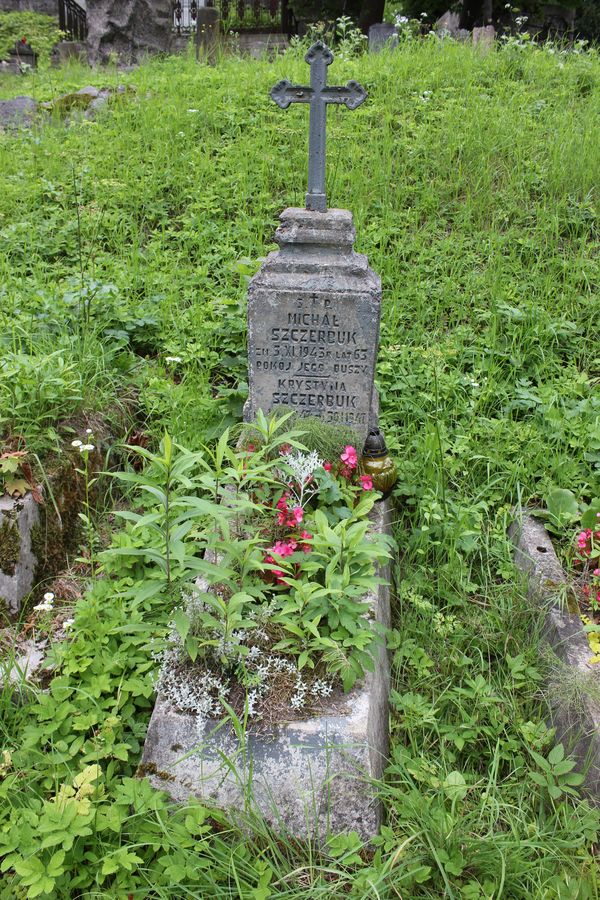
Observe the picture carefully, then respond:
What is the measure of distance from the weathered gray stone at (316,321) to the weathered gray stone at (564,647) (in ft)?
3.04

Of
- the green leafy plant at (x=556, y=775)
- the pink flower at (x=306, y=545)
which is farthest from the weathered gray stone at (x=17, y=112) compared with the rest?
the green leafy plant at (x=556, y=775)

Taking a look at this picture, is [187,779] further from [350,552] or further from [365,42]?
[365,42]

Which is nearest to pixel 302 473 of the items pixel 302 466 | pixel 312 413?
pixel 302 466

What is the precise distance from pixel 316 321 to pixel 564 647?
66.3 inches

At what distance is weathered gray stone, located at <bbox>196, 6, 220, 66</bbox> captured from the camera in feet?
30.0

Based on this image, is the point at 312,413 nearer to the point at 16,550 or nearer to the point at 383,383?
the point at 383,383

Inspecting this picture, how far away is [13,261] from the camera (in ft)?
16.3

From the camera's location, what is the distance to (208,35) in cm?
977

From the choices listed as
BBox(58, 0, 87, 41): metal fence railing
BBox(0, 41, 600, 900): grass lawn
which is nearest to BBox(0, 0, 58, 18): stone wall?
BBox(58, 0, 87, 41): metal fence railing

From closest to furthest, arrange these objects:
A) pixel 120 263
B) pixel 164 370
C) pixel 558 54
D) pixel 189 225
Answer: pixel 164 370, pixel 120 263, pixel 189 225, pixel 558 54

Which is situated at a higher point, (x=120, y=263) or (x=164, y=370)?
(x=120, y=263)

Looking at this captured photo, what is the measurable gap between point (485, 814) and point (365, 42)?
10589 millimetres

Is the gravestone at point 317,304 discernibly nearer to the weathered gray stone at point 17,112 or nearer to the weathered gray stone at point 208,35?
the weathered gray stone at point 17,112

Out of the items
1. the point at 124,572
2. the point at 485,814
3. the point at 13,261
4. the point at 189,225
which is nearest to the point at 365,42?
the point at 189,225
